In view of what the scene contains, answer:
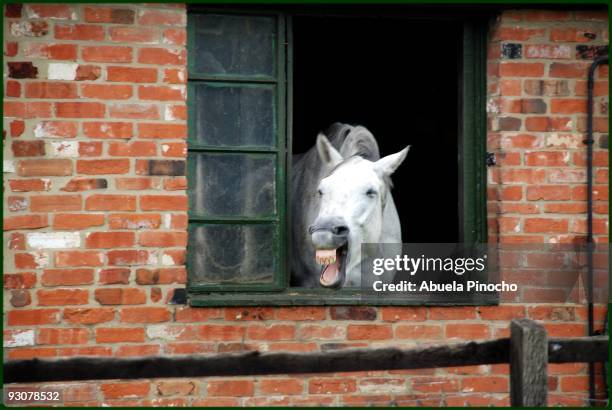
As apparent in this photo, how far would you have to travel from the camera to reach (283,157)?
191 inches

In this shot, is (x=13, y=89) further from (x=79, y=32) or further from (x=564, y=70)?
(x=564, y=70)

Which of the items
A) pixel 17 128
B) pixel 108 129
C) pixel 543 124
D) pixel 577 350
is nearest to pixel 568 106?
pixel 543 124

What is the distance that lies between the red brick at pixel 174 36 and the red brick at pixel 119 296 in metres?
1.34

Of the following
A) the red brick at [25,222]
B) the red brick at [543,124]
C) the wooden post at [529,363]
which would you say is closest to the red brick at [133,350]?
the red brick at [25,222]

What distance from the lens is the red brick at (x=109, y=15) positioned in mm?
4520

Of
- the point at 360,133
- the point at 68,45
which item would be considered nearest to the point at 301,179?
the point at 360,133

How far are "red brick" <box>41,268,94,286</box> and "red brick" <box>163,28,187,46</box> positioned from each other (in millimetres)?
1297

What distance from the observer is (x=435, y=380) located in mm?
4773

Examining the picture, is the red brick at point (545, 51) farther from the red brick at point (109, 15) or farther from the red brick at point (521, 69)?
the red brick at point (109, 15)

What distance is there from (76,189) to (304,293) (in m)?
1.38

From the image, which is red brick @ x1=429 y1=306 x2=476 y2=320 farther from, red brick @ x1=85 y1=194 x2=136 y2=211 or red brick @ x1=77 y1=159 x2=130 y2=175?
red brick @ x1=77 y1=159 x2=130 y2=175

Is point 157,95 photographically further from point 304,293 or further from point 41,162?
point 304,293

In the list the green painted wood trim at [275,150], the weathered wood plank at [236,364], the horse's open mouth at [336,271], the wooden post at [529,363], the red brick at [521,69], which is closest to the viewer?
the weathered wood plank at [236,364]

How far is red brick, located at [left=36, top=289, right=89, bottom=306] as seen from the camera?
4.44 metres
